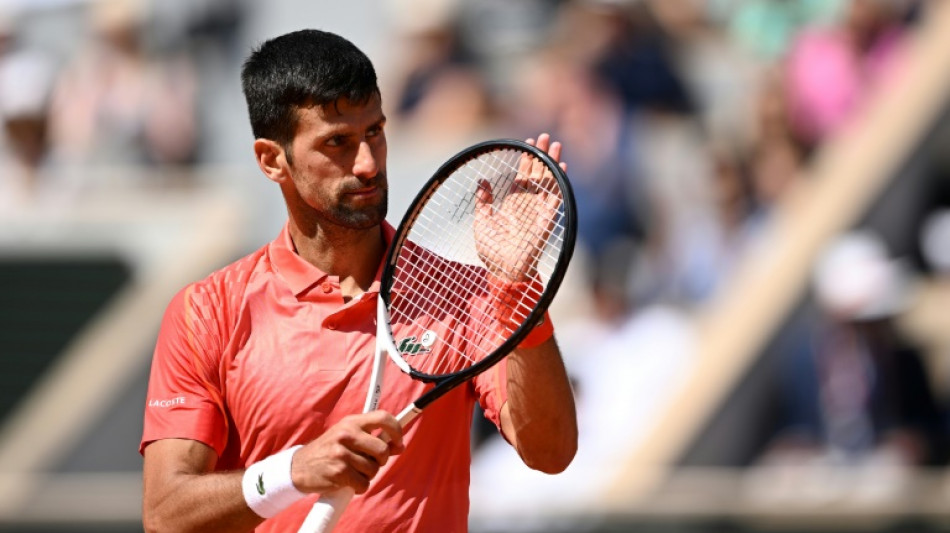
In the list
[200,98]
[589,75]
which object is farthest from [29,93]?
[589,75]

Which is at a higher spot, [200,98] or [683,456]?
[200,98]

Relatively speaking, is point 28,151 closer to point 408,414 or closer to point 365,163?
point 365,163

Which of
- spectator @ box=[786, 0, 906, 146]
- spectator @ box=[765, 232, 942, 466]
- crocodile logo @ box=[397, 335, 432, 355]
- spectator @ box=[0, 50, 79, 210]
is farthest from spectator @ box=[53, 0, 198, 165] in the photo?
crocodile logo @ box=[397, 335, 432, 355]

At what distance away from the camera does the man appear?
3.69 meters

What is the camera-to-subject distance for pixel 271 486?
11.7 ft

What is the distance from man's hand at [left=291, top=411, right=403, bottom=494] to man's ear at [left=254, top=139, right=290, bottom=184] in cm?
67

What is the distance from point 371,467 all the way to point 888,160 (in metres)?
6.95

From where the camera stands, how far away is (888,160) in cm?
988

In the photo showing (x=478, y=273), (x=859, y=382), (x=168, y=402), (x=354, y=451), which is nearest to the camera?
(x=354, y=451)

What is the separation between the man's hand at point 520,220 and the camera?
12.0 feet

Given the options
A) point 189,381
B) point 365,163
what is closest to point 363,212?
point 365,163

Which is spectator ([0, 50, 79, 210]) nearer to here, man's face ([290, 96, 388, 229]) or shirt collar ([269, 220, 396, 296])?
shirt collar ([269, 220, 396, 296])

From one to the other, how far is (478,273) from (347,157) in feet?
1.27

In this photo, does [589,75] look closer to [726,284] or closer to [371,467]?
[726,284]
